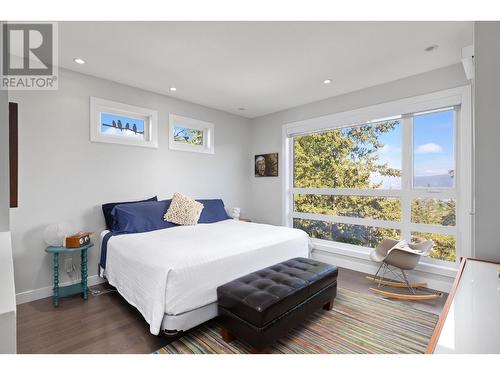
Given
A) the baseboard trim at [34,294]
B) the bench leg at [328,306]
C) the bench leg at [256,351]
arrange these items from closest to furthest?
1. the bench leg at [256,351]
2. the bench leg at [328,306]
3. the baseboard trim at [34,294]

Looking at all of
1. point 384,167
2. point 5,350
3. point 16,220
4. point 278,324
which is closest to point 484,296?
point 278,324

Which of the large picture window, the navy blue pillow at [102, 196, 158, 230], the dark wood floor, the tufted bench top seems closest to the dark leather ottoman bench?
the tufted bench top

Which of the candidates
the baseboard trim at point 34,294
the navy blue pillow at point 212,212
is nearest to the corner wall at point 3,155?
the baseboard trim at point 34,294

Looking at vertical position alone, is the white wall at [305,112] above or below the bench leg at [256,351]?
above

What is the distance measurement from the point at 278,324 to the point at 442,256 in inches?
96.6

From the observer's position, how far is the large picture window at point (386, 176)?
2.88m

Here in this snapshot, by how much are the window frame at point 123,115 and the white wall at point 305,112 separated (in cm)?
209

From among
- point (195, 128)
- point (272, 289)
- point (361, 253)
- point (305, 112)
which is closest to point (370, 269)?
point (361, 253)

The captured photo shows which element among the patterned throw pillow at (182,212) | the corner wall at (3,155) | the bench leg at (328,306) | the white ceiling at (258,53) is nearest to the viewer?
the corner wall at (3,155)

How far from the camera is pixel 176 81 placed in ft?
10.7

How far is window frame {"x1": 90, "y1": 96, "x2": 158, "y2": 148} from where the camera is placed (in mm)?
3100

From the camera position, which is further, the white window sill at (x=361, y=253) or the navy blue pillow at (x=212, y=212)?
the navy blue pillow at (x=212, y=212)

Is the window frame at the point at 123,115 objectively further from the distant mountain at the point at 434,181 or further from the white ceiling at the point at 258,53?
the distant mountain at the point at 434,181
